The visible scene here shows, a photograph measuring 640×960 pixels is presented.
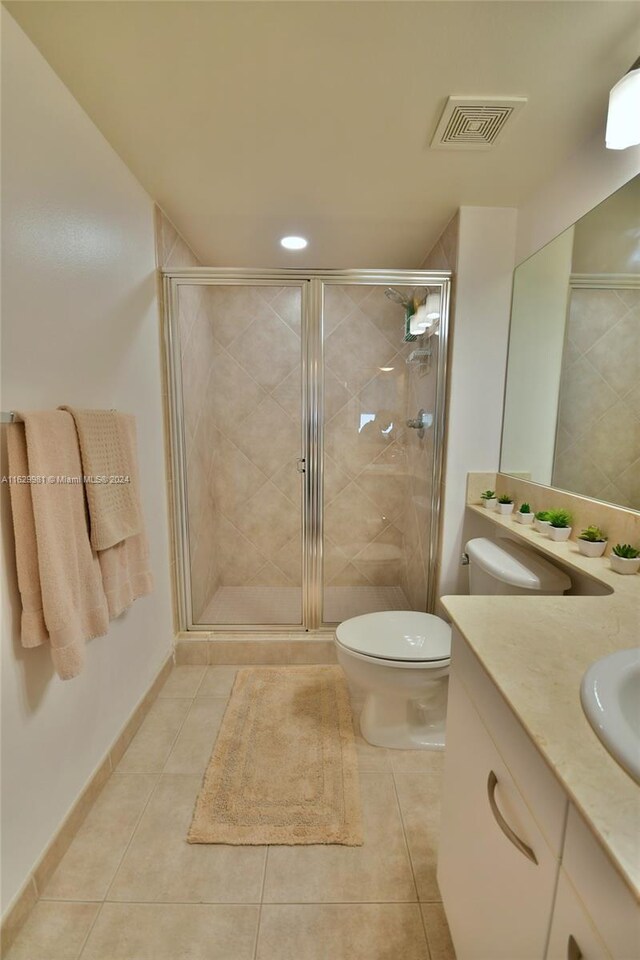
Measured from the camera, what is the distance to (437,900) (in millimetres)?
1030

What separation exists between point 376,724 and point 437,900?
0.53 metres

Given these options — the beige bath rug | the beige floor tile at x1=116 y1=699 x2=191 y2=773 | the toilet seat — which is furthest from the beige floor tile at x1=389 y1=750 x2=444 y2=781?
the beige floor tile at x1=116 y1=699 x2=191 y2=773

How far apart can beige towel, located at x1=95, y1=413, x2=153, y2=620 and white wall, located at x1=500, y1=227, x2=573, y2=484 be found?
1.54 m

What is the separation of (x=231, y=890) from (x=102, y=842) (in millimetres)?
430

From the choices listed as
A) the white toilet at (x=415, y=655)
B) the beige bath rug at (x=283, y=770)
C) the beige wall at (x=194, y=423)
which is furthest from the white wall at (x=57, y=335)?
the white toilet at (x=415, y=655)

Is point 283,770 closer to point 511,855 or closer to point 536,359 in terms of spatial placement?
point 511,855

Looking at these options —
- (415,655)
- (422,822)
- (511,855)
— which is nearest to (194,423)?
(415,655)

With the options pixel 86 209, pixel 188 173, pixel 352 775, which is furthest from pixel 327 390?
pixel 352 775

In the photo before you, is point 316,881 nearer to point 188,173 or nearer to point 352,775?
point 352,775

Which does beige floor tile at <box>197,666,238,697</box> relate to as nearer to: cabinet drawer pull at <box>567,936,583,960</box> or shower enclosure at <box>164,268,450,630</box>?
shower enclosure at <box>164,268,450,630</box>

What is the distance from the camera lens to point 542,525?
141 cm

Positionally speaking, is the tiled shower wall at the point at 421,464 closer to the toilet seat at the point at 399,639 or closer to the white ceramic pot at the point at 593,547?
the toilet seat at the point at 399,639

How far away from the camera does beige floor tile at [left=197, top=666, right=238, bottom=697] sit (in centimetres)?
183

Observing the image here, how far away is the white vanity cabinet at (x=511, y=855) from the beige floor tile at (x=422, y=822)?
7.6 inches
